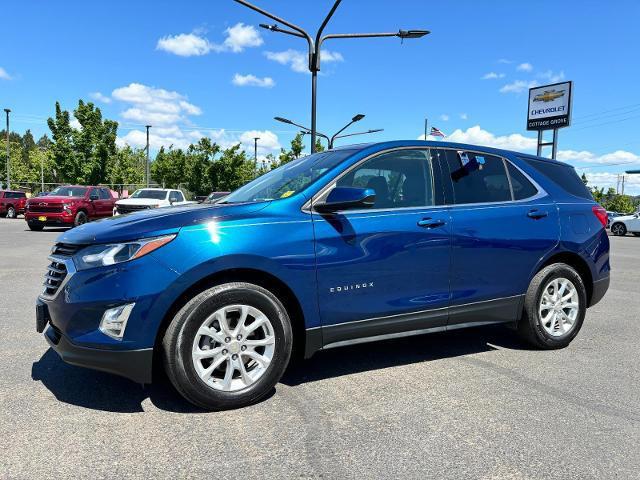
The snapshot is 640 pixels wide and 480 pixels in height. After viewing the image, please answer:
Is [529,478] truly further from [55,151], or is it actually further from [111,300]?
[55,151]

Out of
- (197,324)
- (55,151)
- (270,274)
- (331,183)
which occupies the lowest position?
(197,324)

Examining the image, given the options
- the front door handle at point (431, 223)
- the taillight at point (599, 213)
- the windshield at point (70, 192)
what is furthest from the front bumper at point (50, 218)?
the taillight at point (599, 213)

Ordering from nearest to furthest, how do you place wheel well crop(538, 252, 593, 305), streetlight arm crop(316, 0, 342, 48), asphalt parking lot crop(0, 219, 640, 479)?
asphalt parking lot crop(0, 219, 640, 479) < wheel well crop(538, 252, 593, 305) < streetlight arm crop(316, 0, 342, 48)

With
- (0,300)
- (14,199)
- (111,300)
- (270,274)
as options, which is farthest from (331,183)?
(14,199)

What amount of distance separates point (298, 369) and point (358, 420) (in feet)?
3.39

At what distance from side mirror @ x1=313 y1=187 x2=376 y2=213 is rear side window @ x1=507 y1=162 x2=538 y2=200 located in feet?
5.42

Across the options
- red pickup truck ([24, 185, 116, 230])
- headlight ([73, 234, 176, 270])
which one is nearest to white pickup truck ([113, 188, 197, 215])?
red pickup truck ([24, 185, 116, 230])

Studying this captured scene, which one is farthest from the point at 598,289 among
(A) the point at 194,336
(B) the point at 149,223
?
(B) the point at 149,223

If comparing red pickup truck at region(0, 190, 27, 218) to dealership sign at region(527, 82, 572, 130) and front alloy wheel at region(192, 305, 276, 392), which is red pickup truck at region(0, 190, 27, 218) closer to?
front alloy wheel at region(192, 305, 276, 392)

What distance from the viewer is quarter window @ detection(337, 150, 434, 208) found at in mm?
3861

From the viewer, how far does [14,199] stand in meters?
30.0

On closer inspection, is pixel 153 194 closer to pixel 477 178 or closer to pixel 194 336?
pixel 477 178

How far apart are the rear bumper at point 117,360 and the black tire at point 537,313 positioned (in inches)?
124

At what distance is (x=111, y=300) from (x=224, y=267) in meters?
0.67
